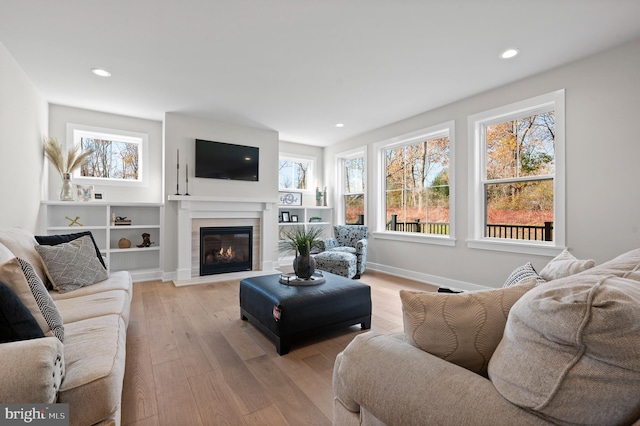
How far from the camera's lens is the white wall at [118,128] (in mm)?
4262

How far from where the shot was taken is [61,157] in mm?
4039

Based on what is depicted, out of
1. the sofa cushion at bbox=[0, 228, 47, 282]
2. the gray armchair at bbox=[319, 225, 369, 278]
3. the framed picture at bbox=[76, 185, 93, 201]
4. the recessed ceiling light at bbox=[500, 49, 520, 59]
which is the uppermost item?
the recessed ceiling light at bbox=[500, 49, 520, 59]

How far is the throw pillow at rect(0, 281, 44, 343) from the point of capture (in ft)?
3.67

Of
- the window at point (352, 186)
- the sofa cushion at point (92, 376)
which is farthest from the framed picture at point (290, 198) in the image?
the sofa cushion at point (92, 376)

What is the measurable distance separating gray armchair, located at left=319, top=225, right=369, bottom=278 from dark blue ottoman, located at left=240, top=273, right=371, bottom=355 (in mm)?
1982

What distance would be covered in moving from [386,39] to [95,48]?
2668 mm

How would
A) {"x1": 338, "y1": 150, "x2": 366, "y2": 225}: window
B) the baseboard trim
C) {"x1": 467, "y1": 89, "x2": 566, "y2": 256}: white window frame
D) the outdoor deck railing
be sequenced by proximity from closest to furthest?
{"x1": 467, "y1": 89, "x2": 566, "y2": 256}: white window frame
the outdoor deck railing
the baseboard trim
{"x1": 338, "y1": 150, "x2": 366, "y2": 225}: window

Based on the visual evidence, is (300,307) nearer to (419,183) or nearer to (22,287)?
(22,287)

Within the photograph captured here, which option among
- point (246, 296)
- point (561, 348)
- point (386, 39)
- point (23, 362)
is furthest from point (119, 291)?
point (386, 39)

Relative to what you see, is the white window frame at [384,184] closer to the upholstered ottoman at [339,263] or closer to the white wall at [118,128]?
the upholstered ottoman at [339,263]

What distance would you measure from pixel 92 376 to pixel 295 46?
9.04 feet

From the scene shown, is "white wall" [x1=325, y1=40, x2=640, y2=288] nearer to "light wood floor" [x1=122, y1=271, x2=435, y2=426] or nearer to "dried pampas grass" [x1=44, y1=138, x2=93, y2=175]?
"light wood floor" [x1=122, y1=271, x2=435, y2=426]

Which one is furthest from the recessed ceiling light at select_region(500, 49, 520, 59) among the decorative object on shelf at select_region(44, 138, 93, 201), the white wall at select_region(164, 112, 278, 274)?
the decorative object on shelf at select_region(44, 138, 93, 201)

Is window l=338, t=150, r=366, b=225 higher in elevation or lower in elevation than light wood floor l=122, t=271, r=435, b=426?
higher
